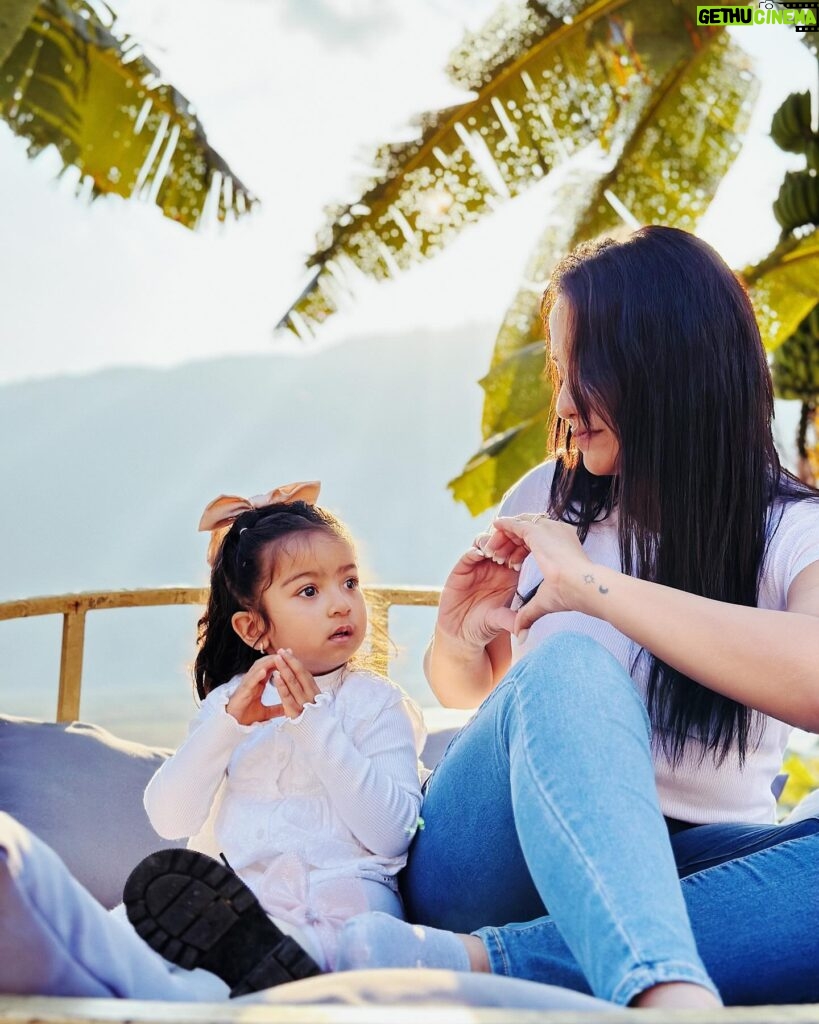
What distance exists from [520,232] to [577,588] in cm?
374

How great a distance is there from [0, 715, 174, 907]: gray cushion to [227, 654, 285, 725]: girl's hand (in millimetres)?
532

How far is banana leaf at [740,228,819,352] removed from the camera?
10.9ft

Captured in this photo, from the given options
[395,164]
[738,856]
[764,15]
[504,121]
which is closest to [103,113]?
[395,164]

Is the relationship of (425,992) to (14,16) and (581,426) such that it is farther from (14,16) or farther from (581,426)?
(14,16)

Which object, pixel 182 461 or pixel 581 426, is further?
pixel 182 461

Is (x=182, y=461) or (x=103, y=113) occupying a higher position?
(x=103, y=113)

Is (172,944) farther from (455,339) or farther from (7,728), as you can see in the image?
(455,339)

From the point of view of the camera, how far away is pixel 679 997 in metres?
0.72

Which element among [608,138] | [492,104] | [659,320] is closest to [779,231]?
[608,138]

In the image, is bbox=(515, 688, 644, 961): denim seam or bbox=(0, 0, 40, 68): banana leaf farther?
bbox=(0, 0, 40, 68): banana leaf

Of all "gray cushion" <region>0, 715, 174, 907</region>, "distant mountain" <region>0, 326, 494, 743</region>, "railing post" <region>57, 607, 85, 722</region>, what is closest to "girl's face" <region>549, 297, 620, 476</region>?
"gray cushion" <region>0, 715, 174, 907</region>

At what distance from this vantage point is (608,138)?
357cm

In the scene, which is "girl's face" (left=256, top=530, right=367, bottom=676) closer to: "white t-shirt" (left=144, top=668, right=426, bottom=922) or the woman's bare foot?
"white t-shirt" (left=144, top=668, right=426, bottom=922)

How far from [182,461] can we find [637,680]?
1144cm
